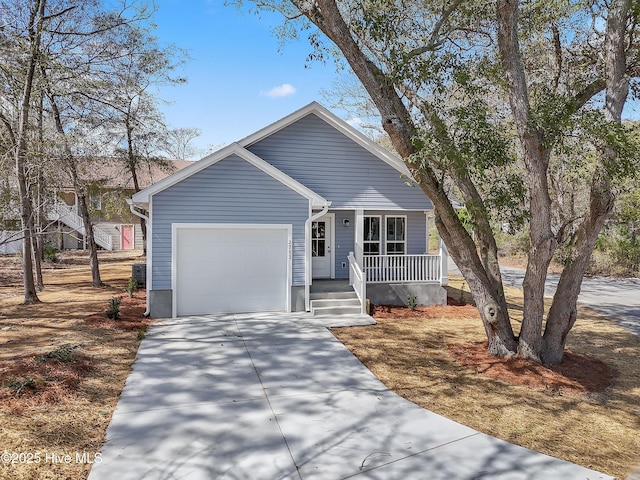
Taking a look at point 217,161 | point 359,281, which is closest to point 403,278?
point 359,281

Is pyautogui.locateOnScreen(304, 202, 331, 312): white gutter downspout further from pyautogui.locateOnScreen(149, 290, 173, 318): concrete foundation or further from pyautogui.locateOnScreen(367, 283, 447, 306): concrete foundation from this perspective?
pyautogui.locateOnScreen(149, 290, 173, 318): concrete foundation

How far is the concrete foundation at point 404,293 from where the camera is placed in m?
11.6

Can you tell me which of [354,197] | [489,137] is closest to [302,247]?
[354,197]

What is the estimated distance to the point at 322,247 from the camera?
12.5 meters

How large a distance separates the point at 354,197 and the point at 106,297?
804 centimetres

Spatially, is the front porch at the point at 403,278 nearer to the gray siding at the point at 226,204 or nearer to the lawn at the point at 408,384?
the lawn at the point at 408,384

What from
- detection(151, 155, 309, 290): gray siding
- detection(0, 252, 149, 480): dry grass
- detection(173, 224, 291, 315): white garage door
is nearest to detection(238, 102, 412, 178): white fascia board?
detection(151, 155, 309, 290): gray siding

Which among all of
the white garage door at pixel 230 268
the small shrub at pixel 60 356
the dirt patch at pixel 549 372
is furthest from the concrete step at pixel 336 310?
the small shrub at pixel 60 356

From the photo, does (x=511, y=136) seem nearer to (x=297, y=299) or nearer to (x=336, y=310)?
(x=336, y=310)

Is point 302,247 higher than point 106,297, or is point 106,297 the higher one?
point 302,247

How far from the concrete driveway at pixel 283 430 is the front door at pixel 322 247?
551cm

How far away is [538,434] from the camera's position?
4492 millimetres

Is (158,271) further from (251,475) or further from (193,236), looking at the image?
(251,475)

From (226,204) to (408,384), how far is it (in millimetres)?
6239
